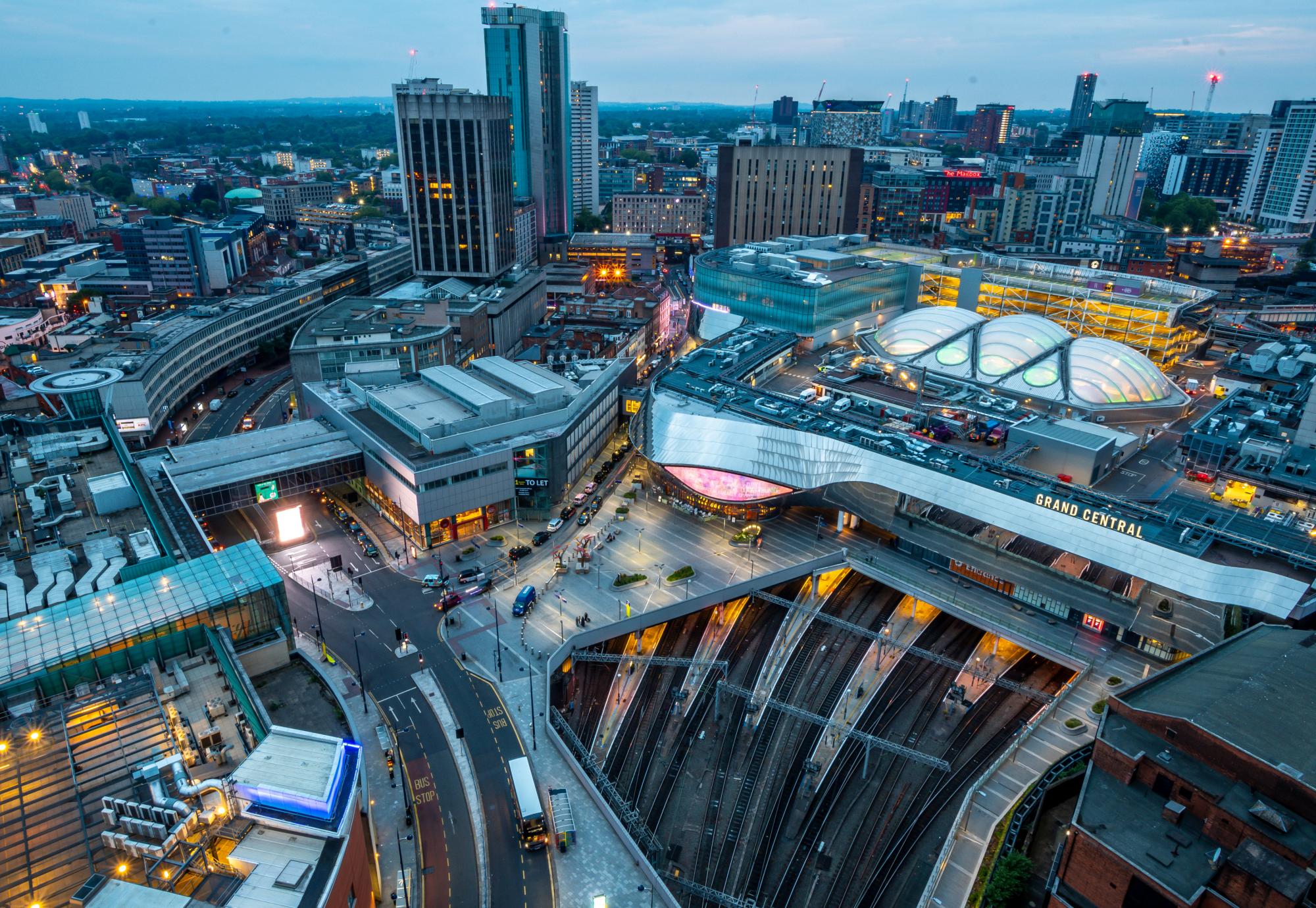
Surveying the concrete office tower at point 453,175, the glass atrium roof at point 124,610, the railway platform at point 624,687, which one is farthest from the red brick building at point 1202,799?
the concrete office tower at point 453,175

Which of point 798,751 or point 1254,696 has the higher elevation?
point 1254,696

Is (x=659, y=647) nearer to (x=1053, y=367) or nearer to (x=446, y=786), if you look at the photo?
(x=446, y=786)

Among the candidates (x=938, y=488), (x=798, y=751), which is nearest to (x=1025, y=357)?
(x=938, y=488)

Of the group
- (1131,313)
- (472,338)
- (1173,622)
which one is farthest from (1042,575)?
(472,338)

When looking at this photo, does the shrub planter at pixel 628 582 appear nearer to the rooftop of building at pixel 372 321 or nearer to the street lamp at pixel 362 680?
the street lamp at pixel 362 680

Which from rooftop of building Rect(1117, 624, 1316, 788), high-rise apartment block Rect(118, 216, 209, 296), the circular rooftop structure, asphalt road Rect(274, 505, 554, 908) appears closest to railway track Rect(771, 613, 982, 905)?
asphalt road Rect(274, 505, 554, 908)

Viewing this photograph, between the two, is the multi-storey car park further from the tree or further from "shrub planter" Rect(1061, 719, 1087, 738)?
the tree

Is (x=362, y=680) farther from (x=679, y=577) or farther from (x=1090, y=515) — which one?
(x=1090, y=515)
